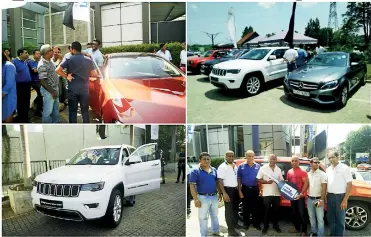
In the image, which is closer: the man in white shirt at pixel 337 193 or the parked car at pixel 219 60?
the man in white shirt at pixel 337 193

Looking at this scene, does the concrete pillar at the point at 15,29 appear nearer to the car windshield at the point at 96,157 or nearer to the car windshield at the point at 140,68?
the car windshield at the point at 140,68

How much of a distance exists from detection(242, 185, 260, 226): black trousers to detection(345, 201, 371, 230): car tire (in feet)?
3.38

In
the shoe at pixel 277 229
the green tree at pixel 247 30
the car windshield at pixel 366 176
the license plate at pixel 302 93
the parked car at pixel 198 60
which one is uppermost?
the green tree at pixel 247 30

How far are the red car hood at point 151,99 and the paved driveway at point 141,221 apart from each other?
0.71m

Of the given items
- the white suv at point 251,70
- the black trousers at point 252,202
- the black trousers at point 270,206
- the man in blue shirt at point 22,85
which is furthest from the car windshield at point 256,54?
the man in blue shirt at point 22,85

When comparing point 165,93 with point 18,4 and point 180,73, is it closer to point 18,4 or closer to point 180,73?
point 180,73

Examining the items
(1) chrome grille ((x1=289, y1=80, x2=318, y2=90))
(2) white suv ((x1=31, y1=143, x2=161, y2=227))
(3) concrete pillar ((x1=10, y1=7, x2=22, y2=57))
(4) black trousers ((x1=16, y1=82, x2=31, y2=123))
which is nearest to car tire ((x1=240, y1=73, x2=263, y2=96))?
(1) chrome grille ((x1=289, y1=80, x2=318, y2=90))

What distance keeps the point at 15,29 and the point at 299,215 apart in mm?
3808

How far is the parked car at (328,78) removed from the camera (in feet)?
11.5

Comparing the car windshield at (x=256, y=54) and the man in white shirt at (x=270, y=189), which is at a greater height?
the car windshield at (x=256, y=54)

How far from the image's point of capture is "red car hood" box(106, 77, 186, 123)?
3.53 meters

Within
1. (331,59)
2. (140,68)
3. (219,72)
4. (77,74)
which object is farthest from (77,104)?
A: (331,59)

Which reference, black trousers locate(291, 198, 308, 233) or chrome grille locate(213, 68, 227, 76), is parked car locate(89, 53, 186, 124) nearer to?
chrome grille locate(213, 68, 227, 76)

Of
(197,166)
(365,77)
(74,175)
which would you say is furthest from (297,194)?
(74,175)
